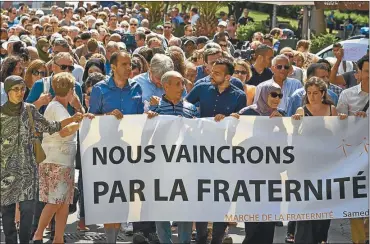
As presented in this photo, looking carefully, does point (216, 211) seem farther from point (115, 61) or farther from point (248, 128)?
point (115, 61)

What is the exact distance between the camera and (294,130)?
8.05m

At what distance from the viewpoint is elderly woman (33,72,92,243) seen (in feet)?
26.3

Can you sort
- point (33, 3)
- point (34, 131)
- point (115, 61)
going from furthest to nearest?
point (33, 3), point (115, 61), point (34, 131)

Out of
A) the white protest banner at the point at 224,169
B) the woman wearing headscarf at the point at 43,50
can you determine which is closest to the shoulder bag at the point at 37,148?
the white protest banner at the point at 224,169

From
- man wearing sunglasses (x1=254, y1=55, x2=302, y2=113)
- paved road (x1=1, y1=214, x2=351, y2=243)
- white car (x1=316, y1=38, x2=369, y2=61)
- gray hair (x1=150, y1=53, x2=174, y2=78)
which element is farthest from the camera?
white car (x1=316, y1=38, x2=369, y2=61)

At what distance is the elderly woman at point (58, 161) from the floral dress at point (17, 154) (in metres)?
0.22

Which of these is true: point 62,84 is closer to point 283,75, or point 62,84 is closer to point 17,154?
point 17,154

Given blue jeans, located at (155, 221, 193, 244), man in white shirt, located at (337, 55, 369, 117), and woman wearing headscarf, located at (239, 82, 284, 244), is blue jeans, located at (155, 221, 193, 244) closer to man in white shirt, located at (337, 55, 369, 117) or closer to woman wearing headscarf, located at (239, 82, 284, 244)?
woman wearing headscarf, located at (239, 82, 284, 244)

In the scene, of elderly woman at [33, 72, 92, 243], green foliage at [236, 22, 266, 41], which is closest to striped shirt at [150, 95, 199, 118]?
elderly woman at [33, 72, 92, 243]

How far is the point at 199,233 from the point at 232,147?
0.84 meters

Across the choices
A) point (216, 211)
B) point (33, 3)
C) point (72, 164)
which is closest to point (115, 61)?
point (72, 164)

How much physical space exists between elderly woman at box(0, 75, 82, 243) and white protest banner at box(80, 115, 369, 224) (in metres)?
0.43

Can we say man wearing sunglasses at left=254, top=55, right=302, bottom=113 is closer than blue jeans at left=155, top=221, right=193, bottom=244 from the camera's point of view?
No

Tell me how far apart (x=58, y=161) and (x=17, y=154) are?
402 mm
